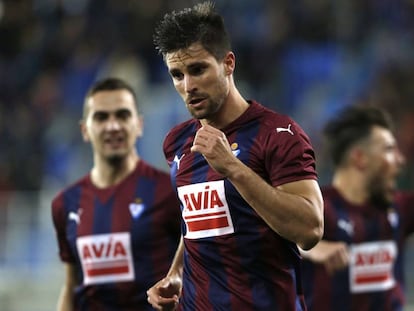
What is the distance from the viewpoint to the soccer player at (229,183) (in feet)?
11.8

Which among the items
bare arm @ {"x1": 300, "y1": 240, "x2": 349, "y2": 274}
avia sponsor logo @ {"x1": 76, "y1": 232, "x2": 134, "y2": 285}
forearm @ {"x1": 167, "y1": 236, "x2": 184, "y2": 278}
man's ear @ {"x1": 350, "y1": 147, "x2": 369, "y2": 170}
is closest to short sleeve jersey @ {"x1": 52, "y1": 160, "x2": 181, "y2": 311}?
avia sponsor logo @ {"x1": 76, "y1": 232, "x2": 134, "y2": 285}

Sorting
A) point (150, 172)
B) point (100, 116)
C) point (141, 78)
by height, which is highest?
point (141, 78)

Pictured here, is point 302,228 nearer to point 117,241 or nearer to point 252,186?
point 252,186

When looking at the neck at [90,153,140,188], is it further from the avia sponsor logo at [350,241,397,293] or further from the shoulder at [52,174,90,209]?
the avia sponsor logo at [350,241,397,293]

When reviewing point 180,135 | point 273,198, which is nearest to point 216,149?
point 273,198

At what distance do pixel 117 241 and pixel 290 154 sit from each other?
78.8 inches

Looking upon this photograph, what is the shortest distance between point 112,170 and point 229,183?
2021mm

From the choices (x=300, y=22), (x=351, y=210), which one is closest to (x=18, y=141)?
(x=300, y=22)

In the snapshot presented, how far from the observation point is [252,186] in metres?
3.51

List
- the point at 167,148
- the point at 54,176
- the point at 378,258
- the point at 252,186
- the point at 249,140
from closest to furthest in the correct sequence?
the point at 252,186, the point at 249,140, the point at 167,148, the point at 378,258, the point at 54,176

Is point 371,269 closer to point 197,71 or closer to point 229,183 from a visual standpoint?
point 229,183

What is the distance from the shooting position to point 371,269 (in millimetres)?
5973

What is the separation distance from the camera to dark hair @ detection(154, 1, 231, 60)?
152 inches

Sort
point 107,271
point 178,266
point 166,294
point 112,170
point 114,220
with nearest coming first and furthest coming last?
point 166,294
point 178,266
point 107,271
point 114,220
point 112,170
